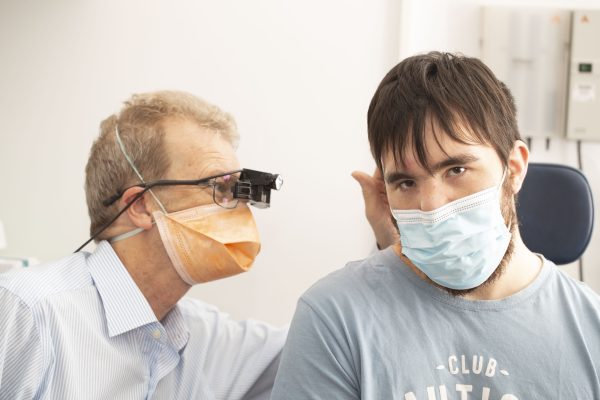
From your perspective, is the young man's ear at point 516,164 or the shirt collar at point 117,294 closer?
the young man's ear at point 516,164

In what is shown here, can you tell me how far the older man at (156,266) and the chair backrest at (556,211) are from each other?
105 centimetres

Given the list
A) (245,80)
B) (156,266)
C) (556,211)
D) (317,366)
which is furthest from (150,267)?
(556,211)

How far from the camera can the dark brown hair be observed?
1228 millimetres

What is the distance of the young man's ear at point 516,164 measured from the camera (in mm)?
1318

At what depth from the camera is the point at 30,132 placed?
2365 mm

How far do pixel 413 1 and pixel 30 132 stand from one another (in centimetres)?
148

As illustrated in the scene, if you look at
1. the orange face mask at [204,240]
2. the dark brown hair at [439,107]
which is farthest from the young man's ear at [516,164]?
the orange face mask at [204,240]

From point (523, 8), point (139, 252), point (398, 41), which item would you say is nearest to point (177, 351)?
point (139, 252)

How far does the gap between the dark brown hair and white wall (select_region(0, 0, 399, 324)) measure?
1.03m

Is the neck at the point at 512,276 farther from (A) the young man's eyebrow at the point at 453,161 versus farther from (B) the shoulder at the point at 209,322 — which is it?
(B) the shoulder at the point at 209,322

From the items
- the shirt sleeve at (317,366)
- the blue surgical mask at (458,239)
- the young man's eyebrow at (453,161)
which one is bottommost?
the shirt sleeve at (317,366)

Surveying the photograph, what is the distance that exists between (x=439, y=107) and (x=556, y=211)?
1.18 m

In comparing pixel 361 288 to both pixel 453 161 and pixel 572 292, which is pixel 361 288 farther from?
pixel 572 292

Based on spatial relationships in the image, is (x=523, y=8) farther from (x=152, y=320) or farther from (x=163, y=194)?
(x=152, y=320)
